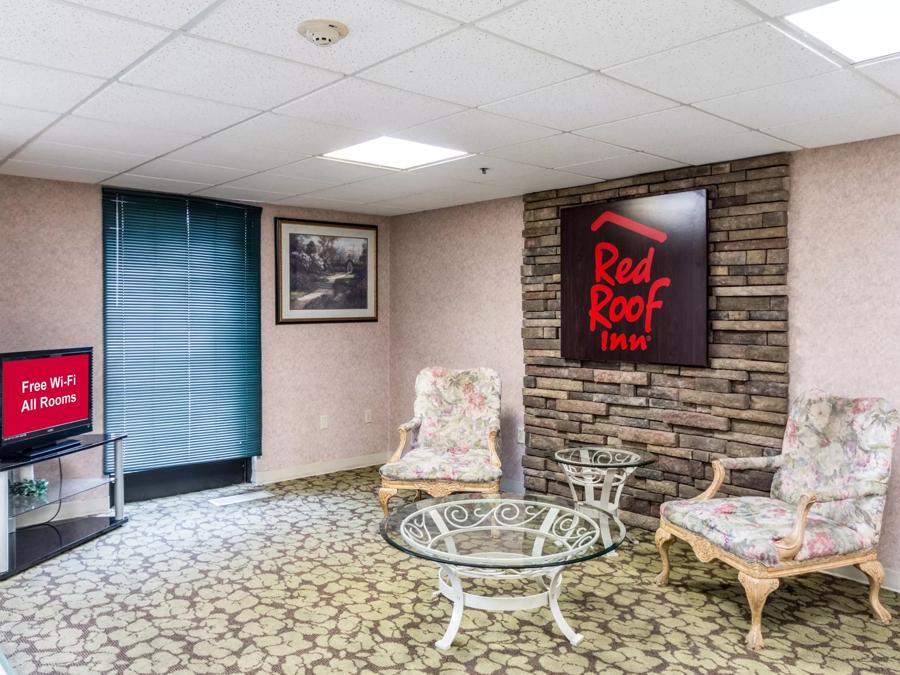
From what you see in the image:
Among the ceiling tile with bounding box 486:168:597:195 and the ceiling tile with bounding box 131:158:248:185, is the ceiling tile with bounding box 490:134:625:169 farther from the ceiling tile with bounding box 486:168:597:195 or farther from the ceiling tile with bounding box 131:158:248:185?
the ceiling tile with bounding box 131:158:248:185

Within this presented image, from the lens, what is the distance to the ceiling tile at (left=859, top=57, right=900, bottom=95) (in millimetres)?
2463

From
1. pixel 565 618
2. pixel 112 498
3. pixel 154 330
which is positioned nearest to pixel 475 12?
pixel 565 618

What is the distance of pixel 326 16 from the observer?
2.04m

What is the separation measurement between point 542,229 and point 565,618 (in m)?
2.79

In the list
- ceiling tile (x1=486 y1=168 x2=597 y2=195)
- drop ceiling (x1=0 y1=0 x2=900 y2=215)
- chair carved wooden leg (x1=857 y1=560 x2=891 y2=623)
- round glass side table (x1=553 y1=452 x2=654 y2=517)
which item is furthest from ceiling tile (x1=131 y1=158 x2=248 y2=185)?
chair carved wooden leg (x1=857 y1=560 x2=891 y2=623)

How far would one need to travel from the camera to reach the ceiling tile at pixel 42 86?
2.49 m

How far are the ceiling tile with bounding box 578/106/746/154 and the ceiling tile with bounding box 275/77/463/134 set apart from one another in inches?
32.1

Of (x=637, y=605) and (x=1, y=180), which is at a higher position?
(x=1, y=180)

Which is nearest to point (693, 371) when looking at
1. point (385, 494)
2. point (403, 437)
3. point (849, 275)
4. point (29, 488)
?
point (849, 275)

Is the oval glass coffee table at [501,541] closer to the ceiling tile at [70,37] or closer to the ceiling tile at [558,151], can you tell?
the ceiling tile at [558,151]

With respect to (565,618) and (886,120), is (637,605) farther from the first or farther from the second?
(886,120)

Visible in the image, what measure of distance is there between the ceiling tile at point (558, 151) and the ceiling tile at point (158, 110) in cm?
140

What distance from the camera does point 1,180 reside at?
14.5 ft

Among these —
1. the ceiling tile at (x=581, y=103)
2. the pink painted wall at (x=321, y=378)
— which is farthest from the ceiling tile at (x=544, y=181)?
the pink painted wall at (x=321, y=378)
